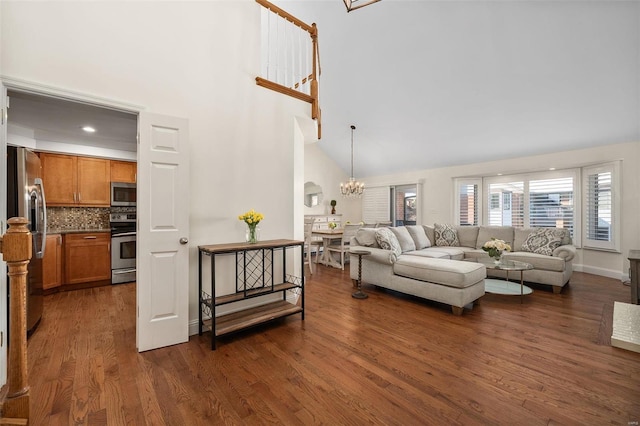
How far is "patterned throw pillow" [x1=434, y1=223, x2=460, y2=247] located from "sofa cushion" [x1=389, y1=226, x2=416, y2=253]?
1.03m

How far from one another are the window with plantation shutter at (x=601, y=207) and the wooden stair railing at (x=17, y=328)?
7.29m

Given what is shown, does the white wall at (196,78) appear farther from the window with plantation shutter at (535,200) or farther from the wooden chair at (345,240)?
the window with plantation shutter at (535,200)

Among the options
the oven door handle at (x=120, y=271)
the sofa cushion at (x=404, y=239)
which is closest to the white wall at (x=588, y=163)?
the sofa cushion at (x=404, y=239)

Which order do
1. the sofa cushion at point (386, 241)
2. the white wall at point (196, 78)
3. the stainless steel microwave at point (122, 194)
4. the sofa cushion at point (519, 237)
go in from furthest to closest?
the sofa cushion at point (519, 237)
the stainless steel microwave at point (122, 194)
the sofa cushion at point (386, 241)
the white wall at point (196, 78)

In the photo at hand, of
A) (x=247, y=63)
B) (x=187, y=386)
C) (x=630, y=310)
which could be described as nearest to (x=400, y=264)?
(x=630, y=310)

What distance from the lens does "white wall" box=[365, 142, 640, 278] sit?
4590mm

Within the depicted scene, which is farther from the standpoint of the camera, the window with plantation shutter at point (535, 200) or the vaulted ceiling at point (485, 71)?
the window with plantation shutter at point (535, 200)

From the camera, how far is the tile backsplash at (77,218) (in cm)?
434

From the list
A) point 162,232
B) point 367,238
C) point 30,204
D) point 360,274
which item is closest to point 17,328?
point 162,232

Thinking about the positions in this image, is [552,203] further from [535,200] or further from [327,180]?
[327,180]

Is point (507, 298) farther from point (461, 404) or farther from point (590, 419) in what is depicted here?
point (461, 404)

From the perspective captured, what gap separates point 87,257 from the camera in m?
4.24

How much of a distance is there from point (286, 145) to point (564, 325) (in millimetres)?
3589

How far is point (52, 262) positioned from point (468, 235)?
23.2 feet
